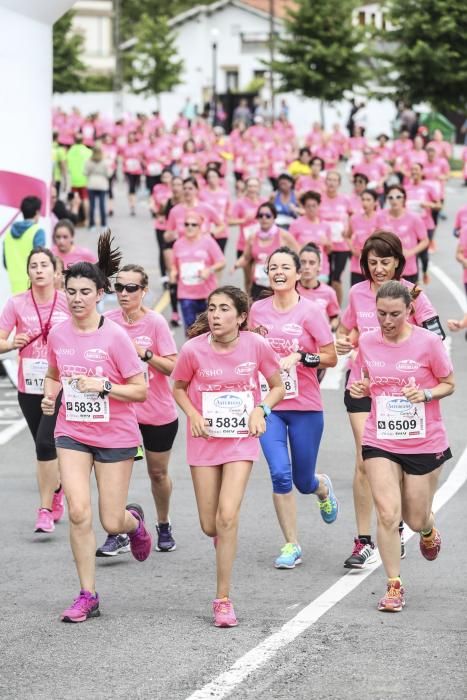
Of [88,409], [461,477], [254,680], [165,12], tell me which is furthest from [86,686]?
[165,12]

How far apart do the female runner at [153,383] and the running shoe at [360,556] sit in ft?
3.84

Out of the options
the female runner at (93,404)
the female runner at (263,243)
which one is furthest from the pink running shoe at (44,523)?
the female runner at (263,243)

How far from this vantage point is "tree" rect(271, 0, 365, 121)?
58.0m

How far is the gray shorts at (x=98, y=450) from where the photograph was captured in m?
8.54

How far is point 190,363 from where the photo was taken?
855 cm

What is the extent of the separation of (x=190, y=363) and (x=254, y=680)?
1.94 m

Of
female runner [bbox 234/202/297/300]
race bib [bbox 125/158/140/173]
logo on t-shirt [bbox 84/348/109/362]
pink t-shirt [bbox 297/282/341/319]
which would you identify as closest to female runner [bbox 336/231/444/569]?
pink t-shirt [bbox 297/282/341/319]

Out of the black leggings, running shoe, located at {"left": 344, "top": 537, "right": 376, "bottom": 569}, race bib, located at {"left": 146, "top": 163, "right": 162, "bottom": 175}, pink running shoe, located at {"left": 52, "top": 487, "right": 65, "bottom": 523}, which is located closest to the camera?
running shoe, located at {"left": 344, "top": 537, "right": 376, "bottom": 569}

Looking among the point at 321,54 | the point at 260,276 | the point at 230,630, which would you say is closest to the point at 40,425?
the point at 230,630

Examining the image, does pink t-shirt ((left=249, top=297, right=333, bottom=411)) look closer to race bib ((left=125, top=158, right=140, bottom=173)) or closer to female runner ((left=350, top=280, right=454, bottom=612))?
female runner ((left=350, top=280, right=454, bottom=612))

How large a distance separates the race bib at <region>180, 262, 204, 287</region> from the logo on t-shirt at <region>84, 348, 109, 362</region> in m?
8.80

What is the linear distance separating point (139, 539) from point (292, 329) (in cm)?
157

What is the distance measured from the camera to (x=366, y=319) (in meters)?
10.0

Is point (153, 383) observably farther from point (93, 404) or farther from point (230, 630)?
point (230, 630)
